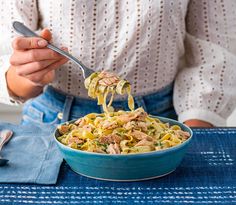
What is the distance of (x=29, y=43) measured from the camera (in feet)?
3.60

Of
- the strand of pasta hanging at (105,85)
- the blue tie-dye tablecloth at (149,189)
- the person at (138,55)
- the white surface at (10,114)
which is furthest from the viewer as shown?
the white surface at (10,114)

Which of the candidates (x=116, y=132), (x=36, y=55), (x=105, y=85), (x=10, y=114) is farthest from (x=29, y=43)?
(x=10, y=114)

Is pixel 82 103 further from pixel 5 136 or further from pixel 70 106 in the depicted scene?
pixel 5 136

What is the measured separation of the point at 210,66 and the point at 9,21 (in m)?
0.50

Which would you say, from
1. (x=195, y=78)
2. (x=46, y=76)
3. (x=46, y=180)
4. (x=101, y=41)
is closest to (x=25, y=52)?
(x=46, y=76)

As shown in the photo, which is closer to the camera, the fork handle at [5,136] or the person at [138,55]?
the fork handle at [5,136]

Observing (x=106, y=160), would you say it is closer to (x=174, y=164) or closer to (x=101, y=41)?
(x=174, y=164)

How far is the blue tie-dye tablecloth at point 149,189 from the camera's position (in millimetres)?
816

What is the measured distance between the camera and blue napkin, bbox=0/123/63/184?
90cm

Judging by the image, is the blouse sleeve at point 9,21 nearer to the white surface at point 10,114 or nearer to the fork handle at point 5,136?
the fork handle at point 5,136

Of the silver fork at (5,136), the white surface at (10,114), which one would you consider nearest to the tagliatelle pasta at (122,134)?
the silver fork at (5,136)

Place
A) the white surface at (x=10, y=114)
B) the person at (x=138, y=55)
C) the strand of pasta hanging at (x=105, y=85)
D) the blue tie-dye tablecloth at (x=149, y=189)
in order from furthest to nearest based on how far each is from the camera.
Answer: the white surface at (x=10, y=114) → the person at (x=138, y=55) → the strand of pasta hanging at (x=105, y=85) → the blue tie-dye tablecloth at (x=149, y=189)

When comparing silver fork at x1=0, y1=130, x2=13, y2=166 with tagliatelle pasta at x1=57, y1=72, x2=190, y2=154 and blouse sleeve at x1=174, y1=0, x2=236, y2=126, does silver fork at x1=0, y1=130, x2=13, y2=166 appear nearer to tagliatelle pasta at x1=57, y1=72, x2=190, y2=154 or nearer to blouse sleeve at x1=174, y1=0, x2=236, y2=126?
tagliatelle pasta at x1=57, y1=72, x2=190, y2=154

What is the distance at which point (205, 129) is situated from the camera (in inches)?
45.3
